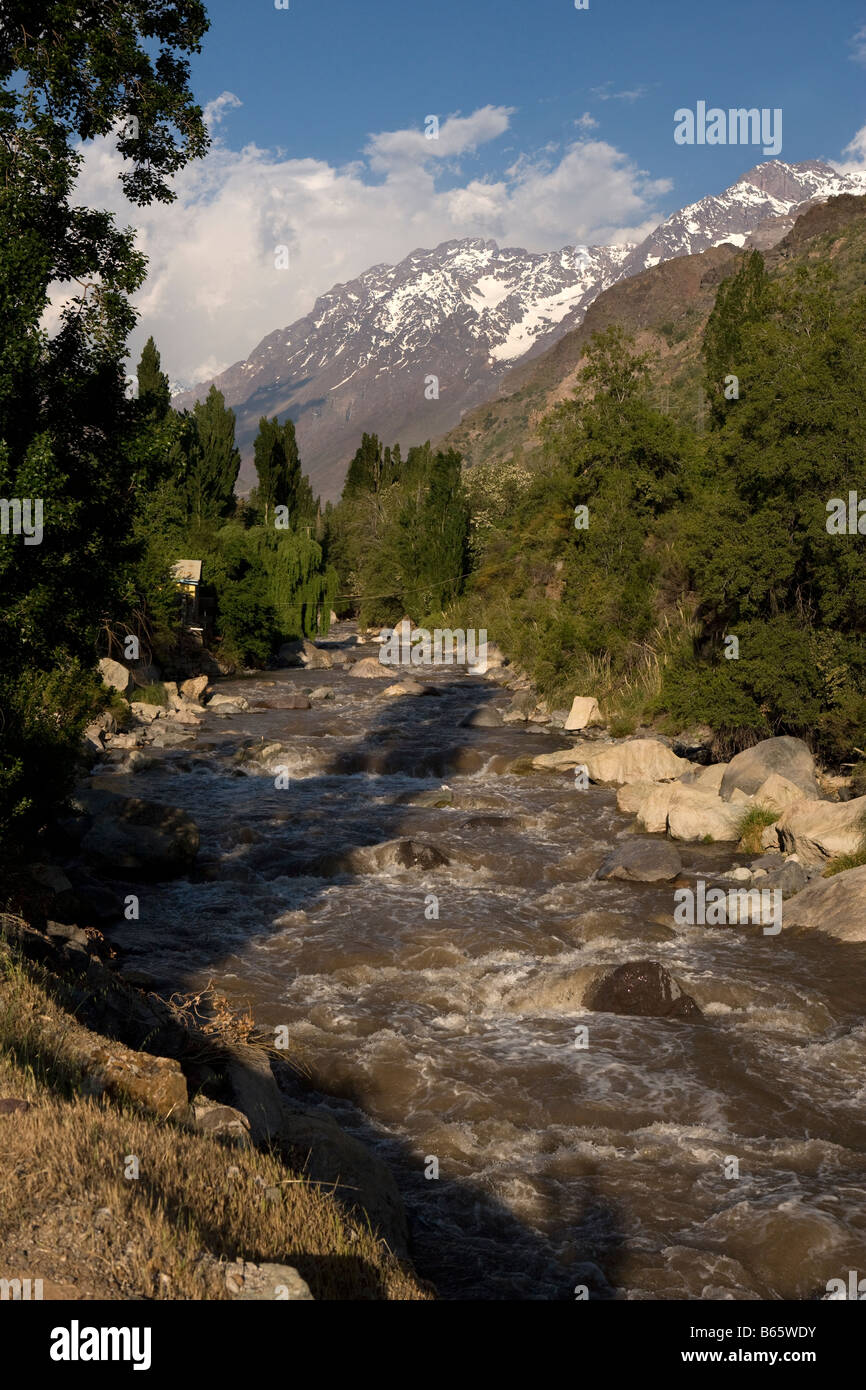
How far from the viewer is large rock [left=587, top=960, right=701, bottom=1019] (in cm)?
1113

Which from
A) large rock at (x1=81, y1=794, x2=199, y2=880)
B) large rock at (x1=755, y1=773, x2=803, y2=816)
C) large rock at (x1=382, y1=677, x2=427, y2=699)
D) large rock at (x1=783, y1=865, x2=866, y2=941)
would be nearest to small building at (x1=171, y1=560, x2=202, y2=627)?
large rock at (x1=382, y1=677, x2=427, y2=699)

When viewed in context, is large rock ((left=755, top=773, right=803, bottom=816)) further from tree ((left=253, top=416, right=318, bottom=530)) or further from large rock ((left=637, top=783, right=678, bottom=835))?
tree ((left=253, top=416, right=318, bottom=530))

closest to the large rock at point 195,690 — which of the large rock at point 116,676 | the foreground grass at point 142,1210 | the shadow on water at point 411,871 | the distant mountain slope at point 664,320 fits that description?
the large rock at point 116,676

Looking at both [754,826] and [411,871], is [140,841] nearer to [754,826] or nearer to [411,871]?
[411,871]

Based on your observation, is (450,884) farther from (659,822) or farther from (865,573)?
(865,573)

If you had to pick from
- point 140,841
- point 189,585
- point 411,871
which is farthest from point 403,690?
point 140,841

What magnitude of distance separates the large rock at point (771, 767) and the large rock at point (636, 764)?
2662mm

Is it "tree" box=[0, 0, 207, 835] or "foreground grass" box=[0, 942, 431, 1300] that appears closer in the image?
"foreground grass" box=[0, 942, 431, 1300]

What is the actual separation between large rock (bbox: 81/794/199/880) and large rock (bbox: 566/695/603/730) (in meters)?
14.7

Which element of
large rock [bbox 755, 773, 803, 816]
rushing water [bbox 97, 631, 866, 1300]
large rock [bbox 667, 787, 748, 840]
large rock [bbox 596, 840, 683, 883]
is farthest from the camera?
large rock [bbox 667, 787, 748, 840]

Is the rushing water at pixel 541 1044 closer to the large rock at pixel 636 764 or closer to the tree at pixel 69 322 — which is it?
the large rock at pixel 636 764

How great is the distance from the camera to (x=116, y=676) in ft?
101

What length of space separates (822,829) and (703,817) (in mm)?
2425
